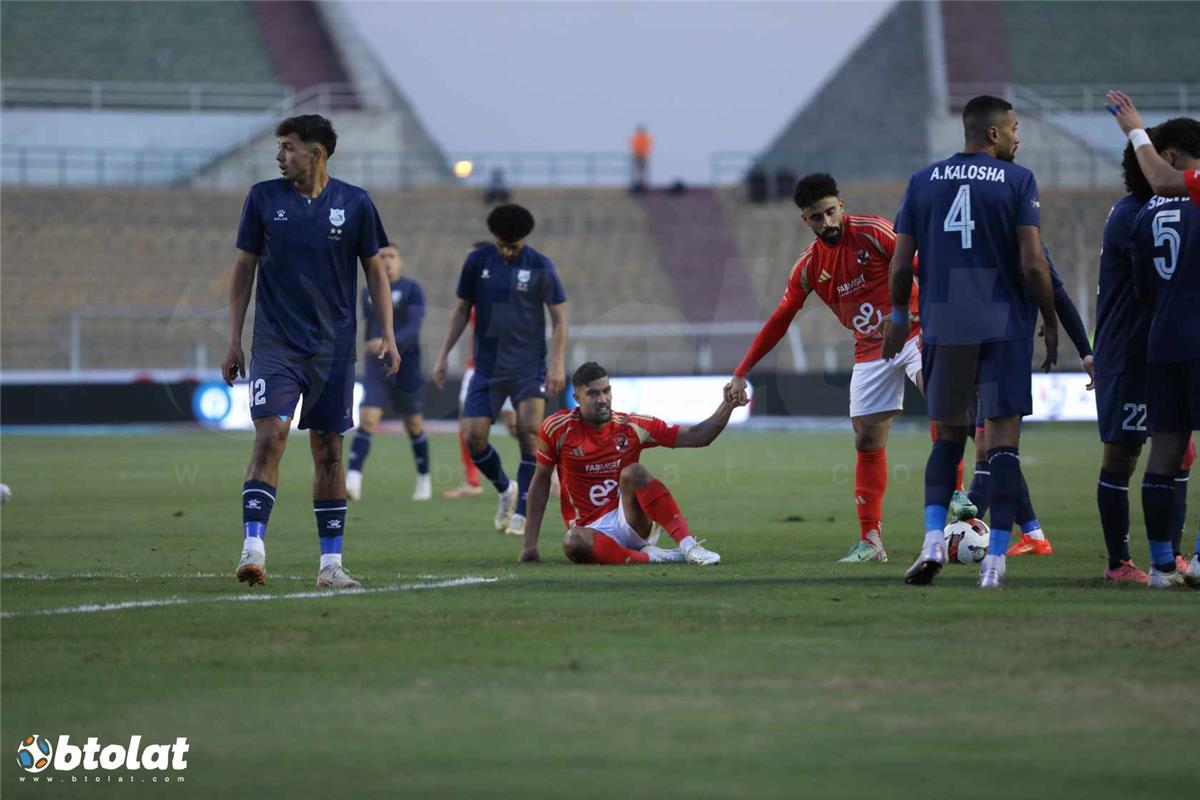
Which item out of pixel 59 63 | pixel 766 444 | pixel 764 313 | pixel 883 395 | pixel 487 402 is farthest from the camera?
pixel 59 63

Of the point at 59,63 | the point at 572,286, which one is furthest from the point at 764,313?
the point at 59,63

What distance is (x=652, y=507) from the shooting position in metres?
9.43

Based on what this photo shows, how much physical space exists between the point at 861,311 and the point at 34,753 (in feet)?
21.3

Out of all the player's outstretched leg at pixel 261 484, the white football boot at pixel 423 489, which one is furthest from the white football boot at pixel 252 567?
the white football boot at pixel 423 489

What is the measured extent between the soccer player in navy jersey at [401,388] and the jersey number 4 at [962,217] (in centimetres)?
849

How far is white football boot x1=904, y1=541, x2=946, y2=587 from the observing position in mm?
7797

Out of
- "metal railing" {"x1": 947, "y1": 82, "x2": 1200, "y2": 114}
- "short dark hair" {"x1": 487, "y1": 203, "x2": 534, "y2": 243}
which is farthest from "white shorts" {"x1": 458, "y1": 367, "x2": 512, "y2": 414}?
"metal railing" {"x1": 947, "y1": 82, "x2": 1200, "y2": 114}

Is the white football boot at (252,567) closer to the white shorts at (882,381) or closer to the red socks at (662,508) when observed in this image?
the red socks at (662,508)

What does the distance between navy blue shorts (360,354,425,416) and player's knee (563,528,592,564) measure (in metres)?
6.09

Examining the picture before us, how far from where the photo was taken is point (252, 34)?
48875 millimetres

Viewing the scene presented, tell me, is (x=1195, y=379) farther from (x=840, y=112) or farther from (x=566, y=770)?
(x=840, y=112)

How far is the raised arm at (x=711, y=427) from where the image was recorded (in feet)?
29.1

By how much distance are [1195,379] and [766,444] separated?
61.5ft

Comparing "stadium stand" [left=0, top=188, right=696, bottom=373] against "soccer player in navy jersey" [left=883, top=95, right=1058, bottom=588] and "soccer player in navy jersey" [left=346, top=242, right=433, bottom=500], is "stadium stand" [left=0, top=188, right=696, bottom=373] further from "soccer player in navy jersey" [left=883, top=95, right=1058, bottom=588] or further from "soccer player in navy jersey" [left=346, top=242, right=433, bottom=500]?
"soccer player in navy jersey" [left=883, top=95, right=1058, bottom=588]
